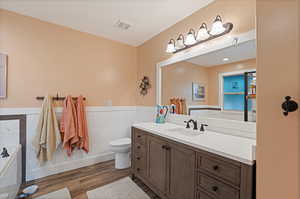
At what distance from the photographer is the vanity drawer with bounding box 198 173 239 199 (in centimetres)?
94

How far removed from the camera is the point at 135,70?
3.16 m

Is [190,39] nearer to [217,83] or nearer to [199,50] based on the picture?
[199,50]

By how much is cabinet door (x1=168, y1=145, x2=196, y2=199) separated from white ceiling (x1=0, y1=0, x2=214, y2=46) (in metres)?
1.80

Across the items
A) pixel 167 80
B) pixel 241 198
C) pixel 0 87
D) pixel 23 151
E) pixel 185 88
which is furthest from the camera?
pixel 167 80

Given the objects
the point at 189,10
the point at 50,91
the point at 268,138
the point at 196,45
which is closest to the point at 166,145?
the point at 268,138

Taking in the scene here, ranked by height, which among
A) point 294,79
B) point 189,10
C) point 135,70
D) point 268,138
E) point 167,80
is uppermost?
point 189,10

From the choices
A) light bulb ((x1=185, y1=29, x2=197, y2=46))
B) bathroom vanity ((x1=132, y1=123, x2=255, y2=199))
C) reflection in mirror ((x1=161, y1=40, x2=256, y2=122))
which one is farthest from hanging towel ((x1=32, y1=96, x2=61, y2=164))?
light bulb ((x1=185, y1=29, x2=197, y2=46))

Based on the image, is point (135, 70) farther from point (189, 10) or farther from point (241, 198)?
point (241, 198)

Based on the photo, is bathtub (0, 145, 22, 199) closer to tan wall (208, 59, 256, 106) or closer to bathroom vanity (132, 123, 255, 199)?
bathroom vanity (132, 123, 255, 199)

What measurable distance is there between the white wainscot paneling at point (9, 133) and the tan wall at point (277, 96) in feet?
9.12

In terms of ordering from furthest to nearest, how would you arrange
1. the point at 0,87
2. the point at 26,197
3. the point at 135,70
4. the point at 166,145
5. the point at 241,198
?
the point at 135,70 → the point at 0,87 → the point at 26,197 → the point at 166,145 → the point at 241,198

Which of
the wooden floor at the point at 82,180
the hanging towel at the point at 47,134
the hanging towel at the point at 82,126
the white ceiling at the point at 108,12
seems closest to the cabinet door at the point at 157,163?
the wooden floor at the point at 82,180

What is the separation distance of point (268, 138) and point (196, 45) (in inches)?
58.1

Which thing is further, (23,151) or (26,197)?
(23,151)
